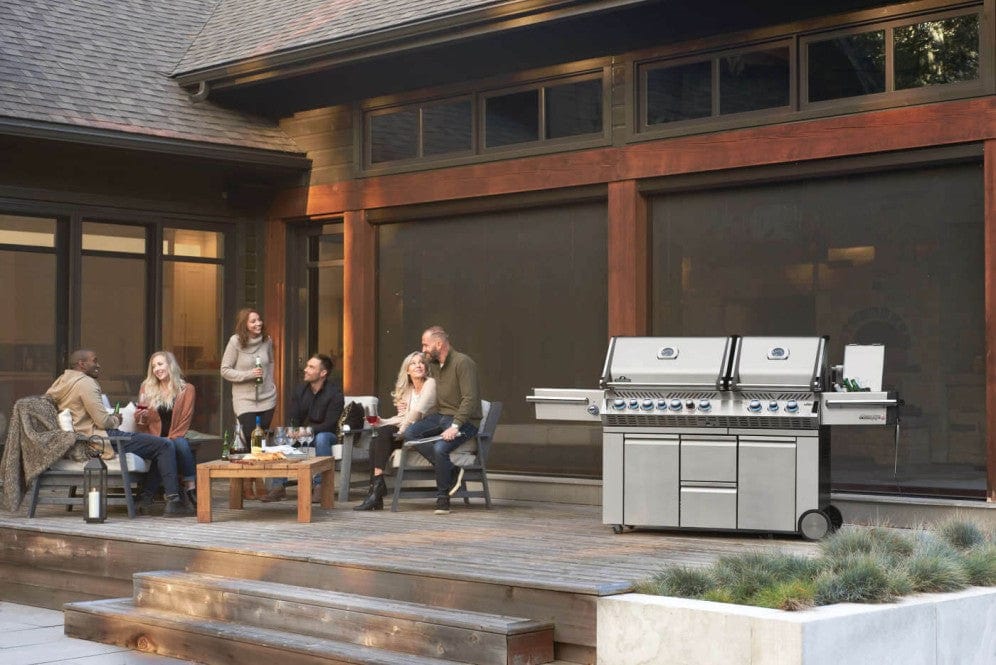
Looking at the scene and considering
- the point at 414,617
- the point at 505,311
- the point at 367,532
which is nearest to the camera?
the point at 414,617

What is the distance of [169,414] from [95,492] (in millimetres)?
1167

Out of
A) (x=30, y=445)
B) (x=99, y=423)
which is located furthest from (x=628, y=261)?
(x=30, y=445)

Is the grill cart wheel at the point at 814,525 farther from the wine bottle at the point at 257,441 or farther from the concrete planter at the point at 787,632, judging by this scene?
the wine bottle at the point at 257,441

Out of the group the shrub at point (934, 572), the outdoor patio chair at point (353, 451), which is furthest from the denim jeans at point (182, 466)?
the shrub at point (934, 572)

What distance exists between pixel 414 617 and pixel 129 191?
24.7 feet

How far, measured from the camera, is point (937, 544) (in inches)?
269

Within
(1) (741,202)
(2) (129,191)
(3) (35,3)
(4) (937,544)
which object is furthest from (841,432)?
(3) (35,3)

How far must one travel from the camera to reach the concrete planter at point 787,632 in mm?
5438

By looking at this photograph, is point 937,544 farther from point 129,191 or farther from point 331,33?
point 129,191

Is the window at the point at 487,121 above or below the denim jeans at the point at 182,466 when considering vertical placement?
above

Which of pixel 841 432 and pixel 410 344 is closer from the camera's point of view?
pixel 841 432

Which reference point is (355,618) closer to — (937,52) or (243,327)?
(243,327)

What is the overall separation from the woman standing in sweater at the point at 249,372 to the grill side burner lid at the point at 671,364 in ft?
12.6

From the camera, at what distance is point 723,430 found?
27.5ft
